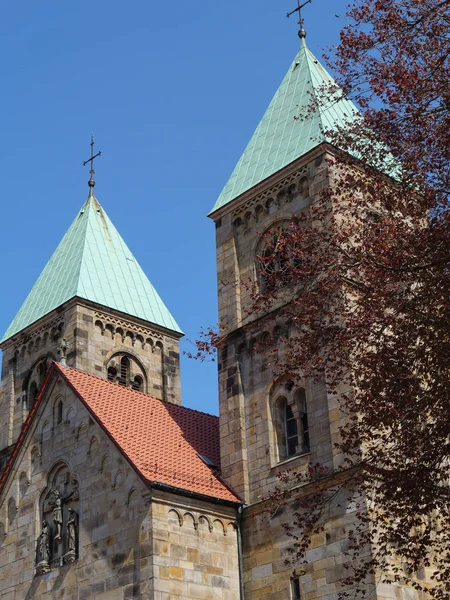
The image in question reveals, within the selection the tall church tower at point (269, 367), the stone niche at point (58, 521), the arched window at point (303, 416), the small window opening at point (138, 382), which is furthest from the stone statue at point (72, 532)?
the small window opening at point (138, 382)

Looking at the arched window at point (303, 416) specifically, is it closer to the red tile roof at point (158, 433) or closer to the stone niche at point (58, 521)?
the red tile roof at point (158, 433)

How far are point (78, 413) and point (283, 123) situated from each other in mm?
10995

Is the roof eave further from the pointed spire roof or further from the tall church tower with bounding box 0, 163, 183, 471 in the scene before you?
the tall church tower with bounding box 0, 163, 183, 471

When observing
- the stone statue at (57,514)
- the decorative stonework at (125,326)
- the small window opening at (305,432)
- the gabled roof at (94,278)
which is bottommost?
the stone statue at (57,514)

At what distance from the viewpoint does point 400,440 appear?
1623 centimetres

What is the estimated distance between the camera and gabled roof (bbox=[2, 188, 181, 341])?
38875mm

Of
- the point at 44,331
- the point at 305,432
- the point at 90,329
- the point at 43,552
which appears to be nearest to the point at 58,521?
the point at 43,552

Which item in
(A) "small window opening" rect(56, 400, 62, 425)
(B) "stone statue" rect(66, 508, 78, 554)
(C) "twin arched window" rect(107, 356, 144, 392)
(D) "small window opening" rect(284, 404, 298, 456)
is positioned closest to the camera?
(B) "stone statue" rect(66, 508, 78, 554)

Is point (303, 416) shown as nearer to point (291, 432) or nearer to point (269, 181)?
point (291, 432)

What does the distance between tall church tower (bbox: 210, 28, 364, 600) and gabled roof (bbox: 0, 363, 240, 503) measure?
103 cm

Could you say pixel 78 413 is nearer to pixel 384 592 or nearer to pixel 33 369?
pixel 384 592

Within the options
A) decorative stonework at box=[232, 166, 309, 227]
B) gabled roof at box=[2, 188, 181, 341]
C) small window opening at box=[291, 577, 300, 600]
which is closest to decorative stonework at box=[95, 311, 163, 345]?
gabled roof at box=[2, 188, 181, 341]

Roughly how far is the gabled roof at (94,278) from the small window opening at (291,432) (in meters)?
14.1

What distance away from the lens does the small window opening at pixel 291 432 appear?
25547 mm
